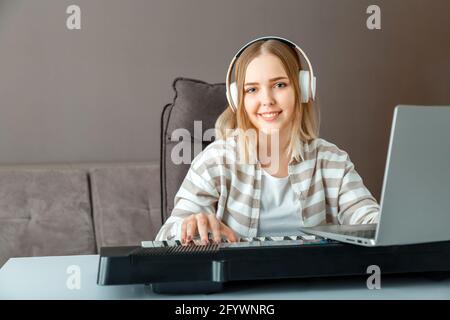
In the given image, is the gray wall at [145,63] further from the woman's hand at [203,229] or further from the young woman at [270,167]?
the woman's hand at [203,229]

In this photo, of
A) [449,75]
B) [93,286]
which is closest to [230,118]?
[93,286]

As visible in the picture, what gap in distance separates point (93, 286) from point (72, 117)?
1757 mm

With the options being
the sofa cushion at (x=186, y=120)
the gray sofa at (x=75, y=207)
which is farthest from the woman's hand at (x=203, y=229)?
the gray sofa at (x=75, y=207)

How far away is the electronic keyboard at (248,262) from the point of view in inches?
35.5

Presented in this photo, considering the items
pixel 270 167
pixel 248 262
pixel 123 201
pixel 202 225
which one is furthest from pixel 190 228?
pixel 123 201

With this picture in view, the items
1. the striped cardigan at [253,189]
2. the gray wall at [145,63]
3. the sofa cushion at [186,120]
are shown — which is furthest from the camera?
the gray wall at [145,63]

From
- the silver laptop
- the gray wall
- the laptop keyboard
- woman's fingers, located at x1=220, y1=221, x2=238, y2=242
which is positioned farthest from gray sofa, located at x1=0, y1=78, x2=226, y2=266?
the silver laptop

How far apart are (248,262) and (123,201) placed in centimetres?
168

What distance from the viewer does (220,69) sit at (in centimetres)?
277

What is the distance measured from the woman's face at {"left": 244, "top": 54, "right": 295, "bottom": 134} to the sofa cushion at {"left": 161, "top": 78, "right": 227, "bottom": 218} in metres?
0.26

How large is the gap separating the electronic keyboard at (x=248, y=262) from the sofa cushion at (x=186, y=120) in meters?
0.85

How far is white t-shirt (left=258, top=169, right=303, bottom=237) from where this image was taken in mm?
1546

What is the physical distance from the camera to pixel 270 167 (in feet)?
5.29
